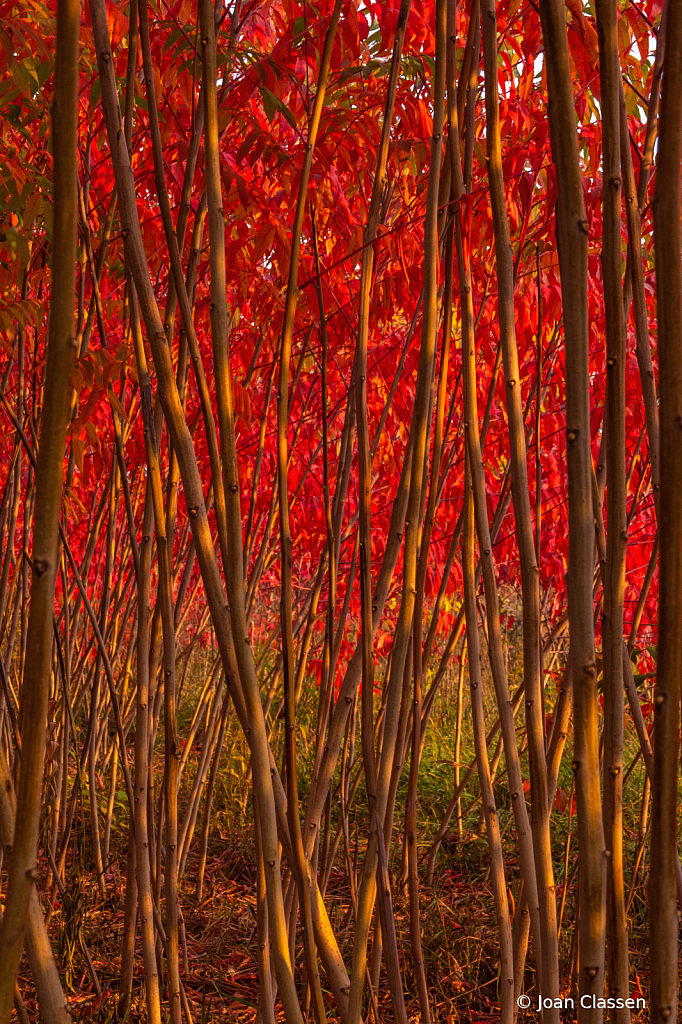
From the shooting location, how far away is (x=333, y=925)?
2500 millimetres

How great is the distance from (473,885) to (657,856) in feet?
8.07

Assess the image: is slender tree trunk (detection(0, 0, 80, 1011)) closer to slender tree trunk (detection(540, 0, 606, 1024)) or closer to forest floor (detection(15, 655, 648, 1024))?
slender tree trunk (detection(540, 0, 606, 1024))

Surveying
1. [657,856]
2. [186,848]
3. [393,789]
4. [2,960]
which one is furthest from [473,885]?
[2,960]

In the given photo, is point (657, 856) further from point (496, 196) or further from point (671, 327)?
point (496, 196)

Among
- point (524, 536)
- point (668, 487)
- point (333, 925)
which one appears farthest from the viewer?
point (333, 925)

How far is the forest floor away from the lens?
203 cm

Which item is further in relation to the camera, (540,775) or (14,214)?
(14,214)

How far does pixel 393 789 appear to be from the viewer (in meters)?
1.08

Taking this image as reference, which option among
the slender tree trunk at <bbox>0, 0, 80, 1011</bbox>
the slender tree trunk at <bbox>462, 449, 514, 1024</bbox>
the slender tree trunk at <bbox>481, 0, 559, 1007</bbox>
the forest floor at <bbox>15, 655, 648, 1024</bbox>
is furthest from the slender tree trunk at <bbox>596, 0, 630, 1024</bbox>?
the forest floor at <bbox>15, 655, 648, 1024</bbox>

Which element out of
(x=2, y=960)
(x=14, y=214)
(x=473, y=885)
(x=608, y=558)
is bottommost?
(x=473, y=885)

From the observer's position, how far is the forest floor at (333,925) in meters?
2.03

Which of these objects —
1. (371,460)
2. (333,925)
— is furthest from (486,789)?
(333,925)

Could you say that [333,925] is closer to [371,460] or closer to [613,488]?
[371,460]

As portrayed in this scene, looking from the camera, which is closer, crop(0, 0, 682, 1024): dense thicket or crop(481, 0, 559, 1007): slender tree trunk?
crop(0, 0, 682, 1024): dense thicket
